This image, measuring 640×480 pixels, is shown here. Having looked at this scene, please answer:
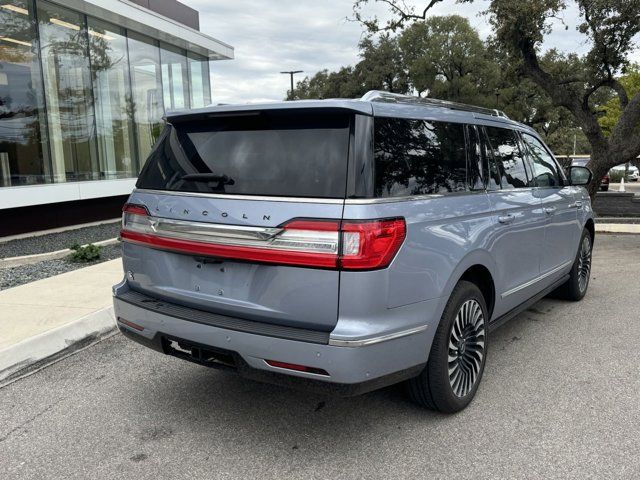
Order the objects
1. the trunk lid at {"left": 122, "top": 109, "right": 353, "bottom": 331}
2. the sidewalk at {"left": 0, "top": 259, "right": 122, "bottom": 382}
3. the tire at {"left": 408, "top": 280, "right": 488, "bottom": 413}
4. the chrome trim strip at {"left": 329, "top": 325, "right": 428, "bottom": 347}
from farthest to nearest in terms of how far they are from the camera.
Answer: the sidewalk at {"left": 0, "top": 259, "right": 122, "bottom": 382}
the tire at {"left": 408, "top": 280, "right": 488, "bottom": 413}
the trunk lid at {"left": 122, "top": 109, "right": 353, "bottom": 331}
the chrome trim strip at {"left": 329, "top": 325, "right": 428, "bottom": 347}

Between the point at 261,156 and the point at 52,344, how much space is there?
114 inches

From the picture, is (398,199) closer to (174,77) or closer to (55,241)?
(55,241)

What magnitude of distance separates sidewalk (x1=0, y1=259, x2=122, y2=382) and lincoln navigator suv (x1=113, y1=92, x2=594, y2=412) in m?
1.45

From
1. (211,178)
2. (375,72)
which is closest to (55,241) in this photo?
(211,178)

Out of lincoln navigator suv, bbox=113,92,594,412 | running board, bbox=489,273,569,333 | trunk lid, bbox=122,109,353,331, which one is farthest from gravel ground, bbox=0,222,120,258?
running board, bbox=489,273,569,333

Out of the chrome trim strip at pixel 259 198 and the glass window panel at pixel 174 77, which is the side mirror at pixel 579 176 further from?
the glass window panel at pixel 174 77

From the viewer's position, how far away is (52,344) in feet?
15.0

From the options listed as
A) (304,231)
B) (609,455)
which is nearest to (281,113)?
(304,231)

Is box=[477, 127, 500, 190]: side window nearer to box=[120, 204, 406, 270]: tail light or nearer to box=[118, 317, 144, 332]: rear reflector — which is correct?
box=[120, 204, 406, 270]: tail light

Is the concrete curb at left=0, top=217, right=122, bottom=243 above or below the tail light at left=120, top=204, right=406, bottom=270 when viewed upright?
below

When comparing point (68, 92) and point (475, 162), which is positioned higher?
point (68, 92)

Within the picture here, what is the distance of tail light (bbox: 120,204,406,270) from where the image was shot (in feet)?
8.54

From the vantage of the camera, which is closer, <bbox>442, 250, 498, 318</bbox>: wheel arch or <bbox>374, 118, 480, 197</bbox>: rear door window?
<bbox>374, 118, 480, 197</bbox>: rear door window

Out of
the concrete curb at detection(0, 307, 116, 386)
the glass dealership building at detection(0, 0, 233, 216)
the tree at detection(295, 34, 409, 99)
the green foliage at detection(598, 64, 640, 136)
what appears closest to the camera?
the concrete curb at detection(0, 307, 116, 386)
